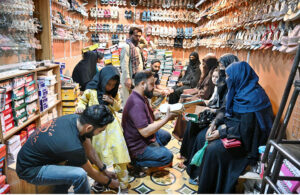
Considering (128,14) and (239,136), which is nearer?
(239,136)

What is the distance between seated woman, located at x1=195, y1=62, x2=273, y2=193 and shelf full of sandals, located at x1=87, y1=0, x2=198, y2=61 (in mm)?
5270

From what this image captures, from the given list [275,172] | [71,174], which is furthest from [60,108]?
[275,172]

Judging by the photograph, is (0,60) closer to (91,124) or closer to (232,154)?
(91,124)

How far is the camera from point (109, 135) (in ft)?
7.52

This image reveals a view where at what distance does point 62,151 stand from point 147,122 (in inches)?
36.6

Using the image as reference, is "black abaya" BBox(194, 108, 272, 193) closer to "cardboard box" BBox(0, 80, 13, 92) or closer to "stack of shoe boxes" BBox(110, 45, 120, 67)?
"cardboard box" BBox(0, 80, 13, 92)

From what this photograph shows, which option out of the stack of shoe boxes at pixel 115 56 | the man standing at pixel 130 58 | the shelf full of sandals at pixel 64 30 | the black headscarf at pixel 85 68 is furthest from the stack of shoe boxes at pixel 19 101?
the stack of shoe boxes at pixel 115 56

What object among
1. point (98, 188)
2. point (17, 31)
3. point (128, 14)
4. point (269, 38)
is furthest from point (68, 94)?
point (128, 14)

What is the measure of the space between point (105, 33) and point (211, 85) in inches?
196

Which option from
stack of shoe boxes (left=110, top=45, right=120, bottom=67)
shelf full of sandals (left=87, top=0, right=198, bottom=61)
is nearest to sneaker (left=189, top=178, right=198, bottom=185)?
stack of shoe boxes (left=110, top=45, right=120, bottom=67)

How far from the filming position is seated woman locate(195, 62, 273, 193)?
6.56 feet

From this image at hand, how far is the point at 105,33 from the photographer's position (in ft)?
24.2

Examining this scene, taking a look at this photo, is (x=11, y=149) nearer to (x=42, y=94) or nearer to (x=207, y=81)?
(x=42, y=94)

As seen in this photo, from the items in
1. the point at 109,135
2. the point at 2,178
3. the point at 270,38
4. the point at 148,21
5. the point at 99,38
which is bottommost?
the point at 2,178
